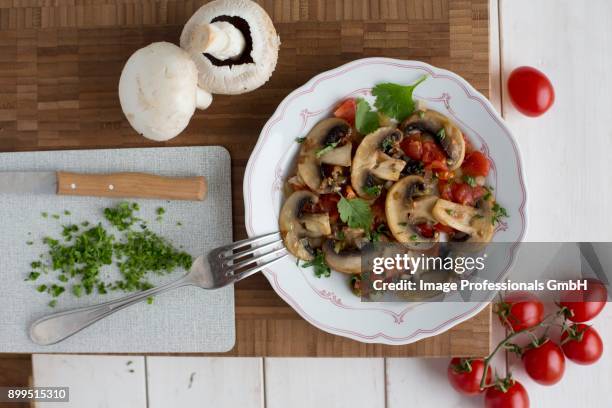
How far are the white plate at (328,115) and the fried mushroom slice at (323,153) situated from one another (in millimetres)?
37

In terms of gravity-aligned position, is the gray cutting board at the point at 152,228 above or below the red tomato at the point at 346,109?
below

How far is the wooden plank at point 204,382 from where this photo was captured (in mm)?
1979

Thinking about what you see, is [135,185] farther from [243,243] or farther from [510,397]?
[510,397]

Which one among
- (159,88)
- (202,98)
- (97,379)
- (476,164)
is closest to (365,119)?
(476,164)

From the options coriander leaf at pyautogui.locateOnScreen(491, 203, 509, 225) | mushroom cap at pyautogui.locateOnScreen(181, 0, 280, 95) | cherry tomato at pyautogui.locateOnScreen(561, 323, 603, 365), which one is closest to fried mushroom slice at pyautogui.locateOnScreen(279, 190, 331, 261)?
mushroom cap at pyautogui.locateOnScreen(181, 0, 280, 95)

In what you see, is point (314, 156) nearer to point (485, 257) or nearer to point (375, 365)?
point (485, 257)

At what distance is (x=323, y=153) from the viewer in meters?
1.58

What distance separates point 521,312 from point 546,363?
0.16 metres

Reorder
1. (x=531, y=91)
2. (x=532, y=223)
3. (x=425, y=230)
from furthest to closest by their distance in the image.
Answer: (x=532, y=223), (x=531, y=91), (x=425, y=230)

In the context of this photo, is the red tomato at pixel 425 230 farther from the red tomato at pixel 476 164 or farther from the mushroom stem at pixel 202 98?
the mushroom stem at pixel 202 98

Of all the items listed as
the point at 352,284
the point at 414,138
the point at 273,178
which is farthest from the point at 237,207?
the point at 414,138

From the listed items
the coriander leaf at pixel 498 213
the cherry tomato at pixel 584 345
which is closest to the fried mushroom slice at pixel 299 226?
the coriander leaf at pixel 498 213

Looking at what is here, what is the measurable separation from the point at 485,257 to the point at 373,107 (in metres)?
0.49

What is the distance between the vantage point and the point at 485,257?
161 centimetres
